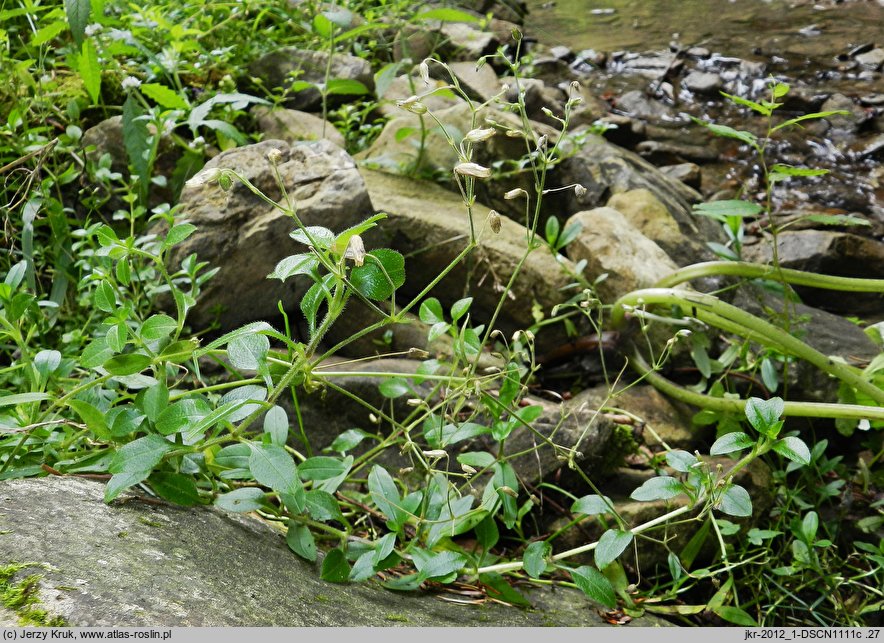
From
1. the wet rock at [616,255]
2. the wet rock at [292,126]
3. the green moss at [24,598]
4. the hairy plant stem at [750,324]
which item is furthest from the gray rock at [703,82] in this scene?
the green moss at [24,598]

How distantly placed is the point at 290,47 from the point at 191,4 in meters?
0.48

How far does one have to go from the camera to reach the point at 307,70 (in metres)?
3.70

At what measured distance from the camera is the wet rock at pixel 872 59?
6423 millimetres

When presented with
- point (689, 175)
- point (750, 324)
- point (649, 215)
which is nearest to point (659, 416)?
point (750, 324)

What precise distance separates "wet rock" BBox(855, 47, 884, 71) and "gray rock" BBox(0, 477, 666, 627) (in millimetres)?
6558

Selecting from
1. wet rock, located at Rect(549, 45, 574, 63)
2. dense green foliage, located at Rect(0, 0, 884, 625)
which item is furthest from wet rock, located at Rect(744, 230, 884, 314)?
wet rock, located at Rect(549, 45, 574, 63)

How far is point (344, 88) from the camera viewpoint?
125 inches

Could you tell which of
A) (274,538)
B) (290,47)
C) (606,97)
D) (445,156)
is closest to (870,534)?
(274,538)

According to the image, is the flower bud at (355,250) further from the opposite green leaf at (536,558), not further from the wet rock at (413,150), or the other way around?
the wet rock at (413,150)

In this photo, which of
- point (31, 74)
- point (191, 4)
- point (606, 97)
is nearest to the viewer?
point (31, 74)

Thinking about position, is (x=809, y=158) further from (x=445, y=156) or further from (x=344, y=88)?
(x=344, y=88)

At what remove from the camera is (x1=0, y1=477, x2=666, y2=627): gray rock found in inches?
43.3

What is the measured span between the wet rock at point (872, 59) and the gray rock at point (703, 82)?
1.25m

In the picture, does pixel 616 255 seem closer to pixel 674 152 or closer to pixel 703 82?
pixel 674 152
